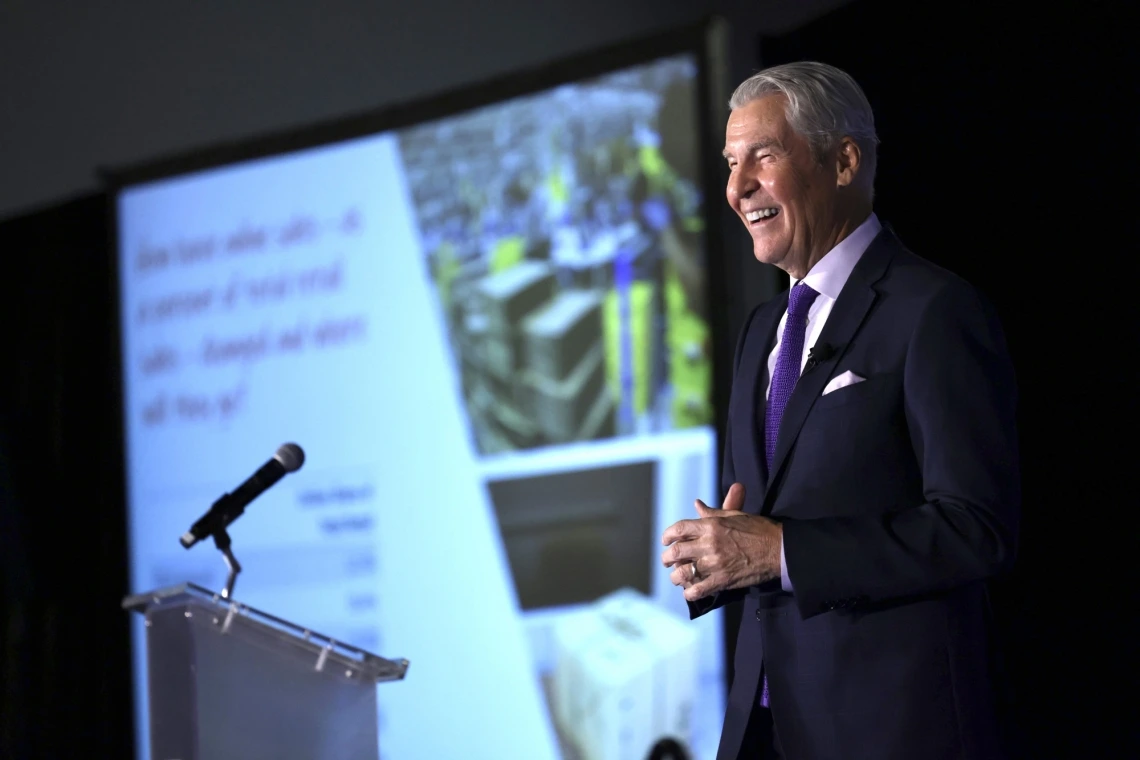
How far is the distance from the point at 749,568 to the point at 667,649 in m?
1.94

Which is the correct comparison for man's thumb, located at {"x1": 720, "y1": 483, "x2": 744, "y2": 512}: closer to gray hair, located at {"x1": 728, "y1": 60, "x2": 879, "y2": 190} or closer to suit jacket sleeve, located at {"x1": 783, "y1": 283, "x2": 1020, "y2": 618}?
suit jacket sleeve, located at {"x1": 783, "y1": 283, "x2": 1020, "y2": 618}

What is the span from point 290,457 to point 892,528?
42.3 inches

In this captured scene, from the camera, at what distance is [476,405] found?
3.50m

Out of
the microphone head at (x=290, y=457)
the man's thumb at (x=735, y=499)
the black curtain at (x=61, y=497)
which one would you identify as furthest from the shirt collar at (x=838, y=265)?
the black curtain at (x=61, y=497)

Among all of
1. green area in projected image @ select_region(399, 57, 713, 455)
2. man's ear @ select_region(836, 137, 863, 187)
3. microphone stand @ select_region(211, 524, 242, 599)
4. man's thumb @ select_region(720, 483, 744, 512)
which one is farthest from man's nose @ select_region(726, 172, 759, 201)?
green area in projected image @ select_region(399, 57, 713, 455)

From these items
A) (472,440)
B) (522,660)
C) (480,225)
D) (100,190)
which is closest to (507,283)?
(480,225)

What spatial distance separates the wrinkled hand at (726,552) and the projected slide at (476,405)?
74.2 inches

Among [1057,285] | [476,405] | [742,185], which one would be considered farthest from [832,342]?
[476,405]

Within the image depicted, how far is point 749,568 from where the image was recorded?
117 cm

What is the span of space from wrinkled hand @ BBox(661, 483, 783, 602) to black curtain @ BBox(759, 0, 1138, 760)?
1.38m

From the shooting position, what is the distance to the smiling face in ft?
4.43

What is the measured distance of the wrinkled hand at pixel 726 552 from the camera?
1166 millimetres

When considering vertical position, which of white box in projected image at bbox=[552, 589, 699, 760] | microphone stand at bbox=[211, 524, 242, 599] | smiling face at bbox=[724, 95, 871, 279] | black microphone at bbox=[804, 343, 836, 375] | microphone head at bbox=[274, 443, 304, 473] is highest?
smiling face at bbox=[724, 95, 871, 279]

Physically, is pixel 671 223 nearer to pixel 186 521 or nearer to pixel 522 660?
pixel 522 660
